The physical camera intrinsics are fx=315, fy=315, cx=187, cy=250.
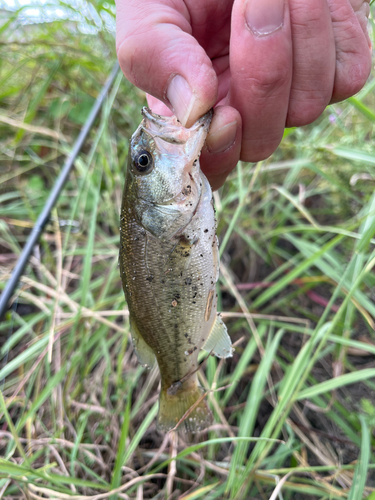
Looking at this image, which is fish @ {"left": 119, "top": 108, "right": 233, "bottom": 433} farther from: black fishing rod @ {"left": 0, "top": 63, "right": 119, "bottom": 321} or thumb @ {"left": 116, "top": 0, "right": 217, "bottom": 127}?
black fishing rod @ {"left": 0, "top": 63, "right": 119, "bottom": 321}

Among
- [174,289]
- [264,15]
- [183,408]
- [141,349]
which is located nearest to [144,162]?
[174,289]

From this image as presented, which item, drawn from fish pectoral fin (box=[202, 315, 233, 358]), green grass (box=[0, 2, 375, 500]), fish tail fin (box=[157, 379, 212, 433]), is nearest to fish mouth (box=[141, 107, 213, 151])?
green grass (box=[0, 2, 375, 500])

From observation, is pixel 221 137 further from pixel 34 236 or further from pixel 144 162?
pixel 34 236

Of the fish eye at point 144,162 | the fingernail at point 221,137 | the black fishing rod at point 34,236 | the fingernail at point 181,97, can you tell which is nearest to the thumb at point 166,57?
the fingernail at point 181,97

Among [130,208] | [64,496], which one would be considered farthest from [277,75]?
[64,496]

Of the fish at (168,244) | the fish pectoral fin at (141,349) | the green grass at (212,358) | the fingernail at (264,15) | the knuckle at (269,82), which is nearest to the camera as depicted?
the fingernail at (264,15)

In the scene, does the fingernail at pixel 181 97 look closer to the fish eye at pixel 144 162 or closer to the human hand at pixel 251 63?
the human hand at pixel 251 63

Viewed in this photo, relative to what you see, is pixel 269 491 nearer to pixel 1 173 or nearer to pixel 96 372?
pixel 96 372
